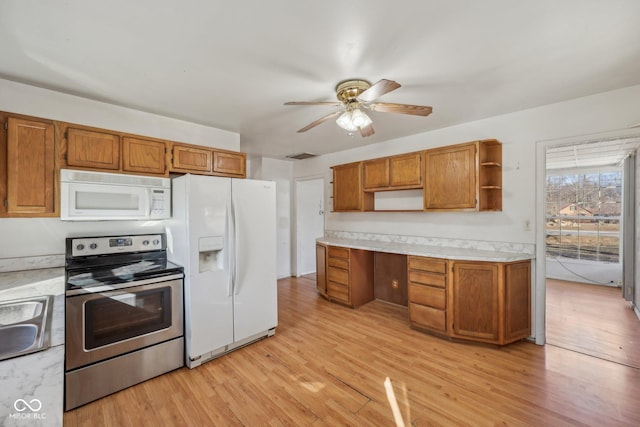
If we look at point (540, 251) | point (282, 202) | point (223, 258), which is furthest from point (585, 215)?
point (223, 258)

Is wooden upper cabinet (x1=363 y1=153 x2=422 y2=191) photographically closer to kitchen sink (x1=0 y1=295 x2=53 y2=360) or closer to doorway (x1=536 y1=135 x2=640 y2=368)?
doorway (x1=536 y1=135 x2=640 y2=368)

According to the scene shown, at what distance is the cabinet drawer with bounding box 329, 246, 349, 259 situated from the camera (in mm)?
3897

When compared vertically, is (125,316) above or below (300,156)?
below

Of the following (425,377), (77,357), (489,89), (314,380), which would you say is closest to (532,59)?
(489,89)

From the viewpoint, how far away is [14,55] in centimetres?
185

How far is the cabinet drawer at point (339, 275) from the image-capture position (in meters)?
3.91

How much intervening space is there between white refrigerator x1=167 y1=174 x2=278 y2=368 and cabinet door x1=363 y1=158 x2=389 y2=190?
1.58 metres

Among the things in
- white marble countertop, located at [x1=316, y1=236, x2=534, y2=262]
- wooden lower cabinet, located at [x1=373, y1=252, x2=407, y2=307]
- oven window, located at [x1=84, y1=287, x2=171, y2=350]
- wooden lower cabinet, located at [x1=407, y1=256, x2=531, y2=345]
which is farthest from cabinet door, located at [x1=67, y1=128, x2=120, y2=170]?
wooden lower cabinet, located at [x1=373, y1=252, x2=407, y2=307]

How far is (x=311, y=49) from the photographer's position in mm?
1803

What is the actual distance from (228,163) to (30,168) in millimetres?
1598

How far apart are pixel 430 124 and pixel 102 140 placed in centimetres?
344

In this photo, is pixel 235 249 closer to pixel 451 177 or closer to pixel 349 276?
pixel 349 276

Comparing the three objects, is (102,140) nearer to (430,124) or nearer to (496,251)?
(430,124)
